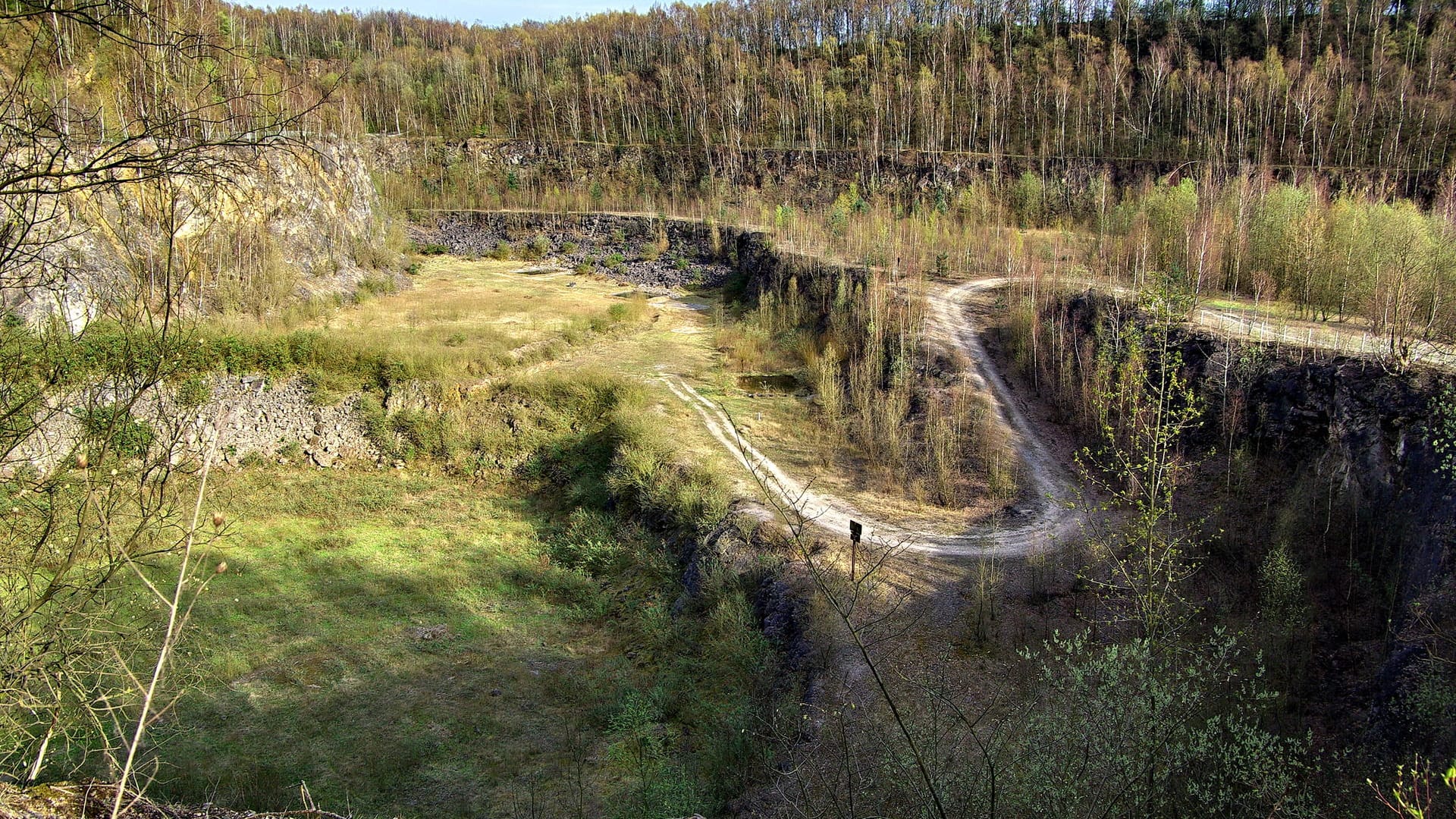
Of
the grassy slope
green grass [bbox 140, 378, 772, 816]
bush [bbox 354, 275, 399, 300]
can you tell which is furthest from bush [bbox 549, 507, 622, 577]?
bush [bbox 354, 275, 399, 300]

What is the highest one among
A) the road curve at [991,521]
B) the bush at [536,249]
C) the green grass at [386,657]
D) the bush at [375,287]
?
the bush at [536,249]

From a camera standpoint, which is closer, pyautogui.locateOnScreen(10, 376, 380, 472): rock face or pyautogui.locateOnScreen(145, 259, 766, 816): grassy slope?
pyautogui.locateOnScreen(145, 259, 766, 816): grassy slope

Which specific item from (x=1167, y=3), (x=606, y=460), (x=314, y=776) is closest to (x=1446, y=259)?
(x=606, y=460)

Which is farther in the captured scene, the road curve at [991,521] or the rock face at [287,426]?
the rock face at [287,426]

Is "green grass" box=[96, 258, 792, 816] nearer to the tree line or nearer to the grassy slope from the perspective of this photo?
the grassy slope

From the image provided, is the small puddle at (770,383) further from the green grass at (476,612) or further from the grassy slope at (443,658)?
the grassy slope at (443,658)

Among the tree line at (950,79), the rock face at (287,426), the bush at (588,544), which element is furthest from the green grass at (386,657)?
the tree line at (950,79)

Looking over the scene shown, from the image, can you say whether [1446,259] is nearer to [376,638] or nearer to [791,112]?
[376,638]
